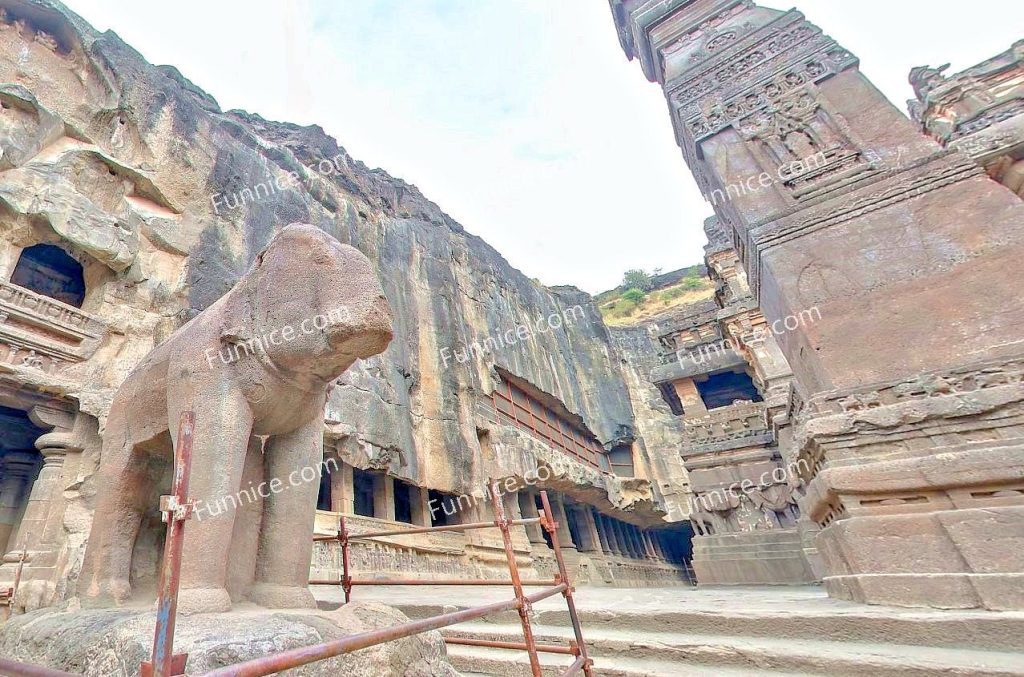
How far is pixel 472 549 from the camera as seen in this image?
10.3m

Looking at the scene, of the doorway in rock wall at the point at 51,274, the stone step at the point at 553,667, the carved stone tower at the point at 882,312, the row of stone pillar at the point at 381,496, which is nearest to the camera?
the stone step at the point at 553,667

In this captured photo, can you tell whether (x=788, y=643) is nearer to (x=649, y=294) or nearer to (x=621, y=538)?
(x=621, y=538)

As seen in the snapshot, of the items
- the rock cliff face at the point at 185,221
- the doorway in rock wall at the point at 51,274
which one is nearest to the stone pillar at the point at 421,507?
the rock cliff face at the point at 185,221

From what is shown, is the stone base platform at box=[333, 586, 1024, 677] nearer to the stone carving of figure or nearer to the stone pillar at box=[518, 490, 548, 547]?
the stone carving of figure

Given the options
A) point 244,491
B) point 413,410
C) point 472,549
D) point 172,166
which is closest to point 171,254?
point 172,166

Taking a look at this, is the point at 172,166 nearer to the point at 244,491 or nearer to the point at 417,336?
the point at 417,336

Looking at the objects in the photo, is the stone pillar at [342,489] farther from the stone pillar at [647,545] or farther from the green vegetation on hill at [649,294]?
the green vegetation on hill at [649,294]

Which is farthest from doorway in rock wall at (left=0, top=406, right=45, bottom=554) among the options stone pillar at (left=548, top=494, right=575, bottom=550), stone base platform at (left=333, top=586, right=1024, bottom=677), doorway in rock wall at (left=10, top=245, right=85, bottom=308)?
stone pillar at (left=548, top=494, right=575, bottom=550)

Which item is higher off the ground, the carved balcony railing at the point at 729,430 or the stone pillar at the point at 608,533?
the carved balcony railing at the point at 729,430

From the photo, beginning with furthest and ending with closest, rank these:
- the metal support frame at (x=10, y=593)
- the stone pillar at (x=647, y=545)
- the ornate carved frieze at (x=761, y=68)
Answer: the stone pillar at (x=647, y=545), the ornate carved frieze at (x=761, y=68), the metal support frame at (x=10, y=593)

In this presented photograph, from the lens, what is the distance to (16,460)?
7043 mm

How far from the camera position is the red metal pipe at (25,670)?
83 cm

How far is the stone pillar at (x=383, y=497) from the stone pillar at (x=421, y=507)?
0.86m

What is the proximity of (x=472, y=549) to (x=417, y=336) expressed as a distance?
546 centimetres
